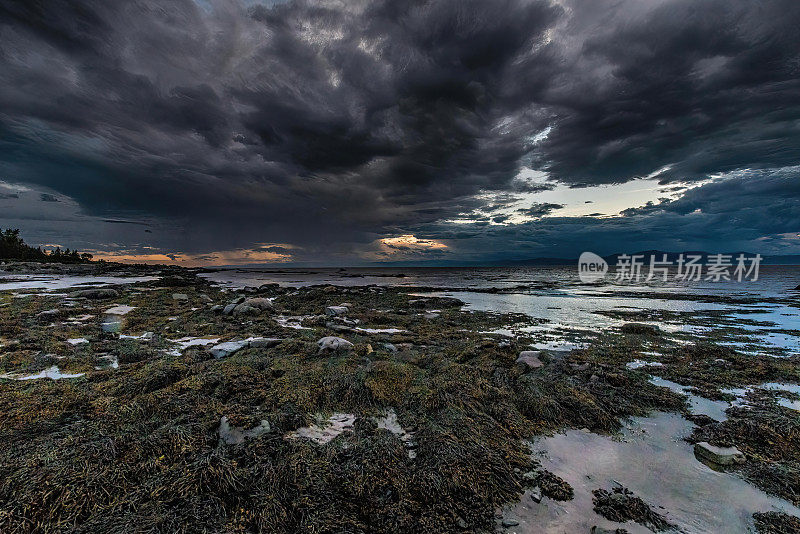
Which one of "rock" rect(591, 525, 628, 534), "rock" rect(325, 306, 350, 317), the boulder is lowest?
the boulder

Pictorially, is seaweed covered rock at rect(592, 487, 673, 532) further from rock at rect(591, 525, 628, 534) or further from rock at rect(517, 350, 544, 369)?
rock at rect(517, 350, 544, 369)

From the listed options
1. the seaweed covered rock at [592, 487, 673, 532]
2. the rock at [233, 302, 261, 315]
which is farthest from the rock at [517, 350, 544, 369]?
the rock at [233, 302, 261, 315]

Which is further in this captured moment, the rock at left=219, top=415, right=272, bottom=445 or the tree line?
the tree line

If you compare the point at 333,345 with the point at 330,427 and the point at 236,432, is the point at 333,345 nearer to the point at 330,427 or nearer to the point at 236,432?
the point at 330,427

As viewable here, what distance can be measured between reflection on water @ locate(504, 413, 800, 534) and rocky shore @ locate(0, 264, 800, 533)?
0.45ft

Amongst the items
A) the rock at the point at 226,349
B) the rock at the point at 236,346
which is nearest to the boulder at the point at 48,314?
the rock at the point at 236,346

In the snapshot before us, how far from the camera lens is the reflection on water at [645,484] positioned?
3.10 m

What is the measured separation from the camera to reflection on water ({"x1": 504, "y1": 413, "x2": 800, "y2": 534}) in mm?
3104

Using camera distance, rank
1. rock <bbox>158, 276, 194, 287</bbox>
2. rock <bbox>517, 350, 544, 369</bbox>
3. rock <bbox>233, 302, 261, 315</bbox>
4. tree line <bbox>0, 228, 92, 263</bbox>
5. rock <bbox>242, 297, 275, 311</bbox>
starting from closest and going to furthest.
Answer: rock <bbox>517, 350, 544, 369</bbox>, rock <bbox>233, 302, 261, 315</bbox>, rock <bbox>242, 297, 275, 311</bbox>, rock <bbox>158, 276, 194, 287</bbox>, tree line <bbox>0, 228, 92, 263</bbox>

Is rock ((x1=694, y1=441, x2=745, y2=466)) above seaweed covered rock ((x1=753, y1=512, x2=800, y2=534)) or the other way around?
above

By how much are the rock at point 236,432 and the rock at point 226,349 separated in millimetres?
4037

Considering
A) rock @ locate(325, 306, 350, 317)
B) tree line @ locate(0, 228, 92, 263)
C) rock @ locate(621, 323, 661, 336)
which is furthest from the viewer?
tree line @ locate(0, 228, 92, 263)

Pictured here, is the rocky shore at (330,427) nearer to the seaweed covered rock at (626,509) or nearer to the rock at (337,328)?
the seaweed covered rock at (626,509)

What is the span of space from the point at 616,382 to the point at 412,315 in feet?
36.9
